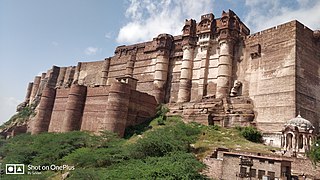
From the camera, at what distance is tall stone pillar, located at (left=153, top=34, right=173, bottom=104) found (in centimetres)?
3209

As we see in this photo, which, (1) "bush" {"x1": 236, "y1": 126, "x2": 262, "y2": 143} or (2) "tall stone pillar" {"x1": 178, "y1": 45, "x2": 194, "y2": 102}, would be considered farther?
(2) "tall stone pillar" {"x1": 178, "y1": 45, "x2": 194, "y2": 102}

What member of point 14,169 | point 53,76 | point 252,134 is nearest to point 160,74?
point 252,134

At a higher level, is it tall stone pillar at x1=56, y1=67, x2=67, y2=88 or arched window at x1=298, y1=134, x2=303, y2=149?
tall stone pillar at x1=56, y1=67, x2=67, y2=88

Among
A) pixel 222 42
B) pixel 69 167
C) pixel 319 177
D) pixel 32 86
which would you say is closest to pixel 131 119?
pixel 69 167

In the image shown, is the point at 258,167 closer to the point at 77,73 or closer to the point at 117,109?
the point at 117,109

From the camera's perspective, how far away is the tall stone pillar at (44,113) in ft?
97.2

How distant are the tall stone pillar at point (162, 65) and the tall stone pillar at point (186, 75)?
242 centimetres

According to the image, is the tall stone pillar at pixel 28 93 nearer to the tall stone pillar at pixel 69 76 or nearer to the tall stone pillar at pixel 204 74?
the tall stone pillar at pixel 69 76

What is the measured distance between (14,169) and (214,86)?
17.1 m

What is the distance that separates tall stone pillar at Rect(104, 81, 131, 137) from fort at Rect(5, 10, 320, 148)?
0.03m

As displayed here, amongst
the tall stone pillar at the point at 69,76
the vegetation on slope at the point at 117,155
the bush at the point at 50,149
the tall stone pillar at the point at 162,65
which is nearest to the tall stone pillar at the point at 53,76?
the tall stone pillar at the point at 69,76

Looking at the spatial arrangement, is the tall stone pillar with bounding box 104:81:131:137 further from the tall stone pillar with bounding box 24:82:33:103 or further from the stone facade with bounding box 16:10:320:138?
the tall stone pillar with bounding box 24:82:33:103

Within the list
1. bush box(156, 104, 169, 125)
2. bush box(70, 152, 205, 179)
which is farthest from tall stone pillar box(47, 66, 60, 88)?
bush box(70, 152, 205, 179)

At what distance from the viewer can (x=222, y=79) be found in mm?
26984
